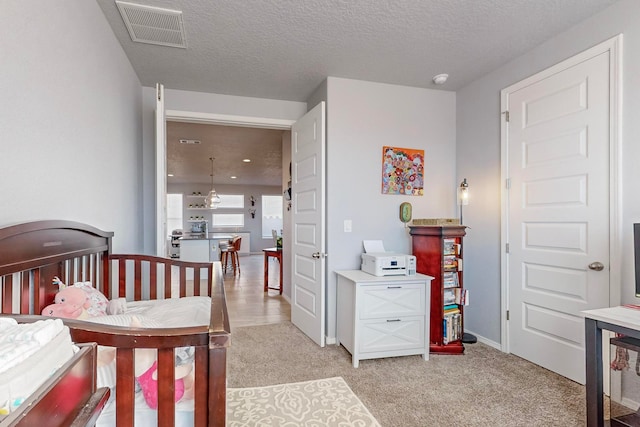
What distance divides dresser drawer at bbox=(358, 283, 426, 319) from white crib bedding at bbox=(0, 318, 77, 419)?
2.24m

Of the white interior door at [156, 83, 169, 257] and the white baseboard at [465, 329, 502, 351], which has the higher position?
the white interior door at [156, 83, 169, 257]

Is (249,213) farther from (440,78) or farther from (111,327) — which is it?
(111,327)

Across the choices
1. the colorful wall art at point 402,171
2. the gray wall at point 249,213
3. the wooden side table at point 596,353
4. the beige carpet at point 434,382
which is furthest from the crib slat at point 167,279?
the gray wall at point 249,213

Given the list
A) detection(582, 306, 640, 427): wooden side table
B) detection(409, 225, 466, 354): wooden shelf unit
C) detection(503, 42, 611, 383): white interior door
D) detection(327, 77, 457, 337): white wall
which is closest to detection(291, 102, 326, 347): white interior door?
detection(327, 77, 457, 337): white wall

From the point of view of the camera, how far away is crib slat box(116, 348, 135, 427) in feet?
3.06

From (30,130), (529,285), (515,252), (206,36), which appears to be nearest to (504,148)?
(515,252)

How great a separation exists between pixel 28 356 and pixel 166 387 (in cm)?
49

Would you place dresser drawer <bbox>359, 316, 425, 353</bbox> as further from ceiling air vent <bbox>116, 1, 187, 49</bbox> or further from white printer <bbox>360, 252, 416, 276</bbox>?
ceiling air vent <bbox>116, 1, 187, 49</bbox>

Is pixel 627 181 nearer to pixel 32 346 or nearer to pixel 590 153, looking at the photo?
pixel 590 153

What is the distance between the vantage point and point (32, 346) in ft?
1.91

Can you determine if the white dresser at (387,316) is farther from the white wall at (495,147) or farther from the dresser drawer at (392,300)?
the white wall at (495,147)

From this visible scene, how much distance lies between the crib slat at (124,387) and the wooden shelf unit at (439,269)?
2.53 meters

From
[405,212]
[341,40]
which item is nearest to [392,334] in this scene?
[405,212]

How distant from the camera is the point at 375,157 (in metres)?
3.33
